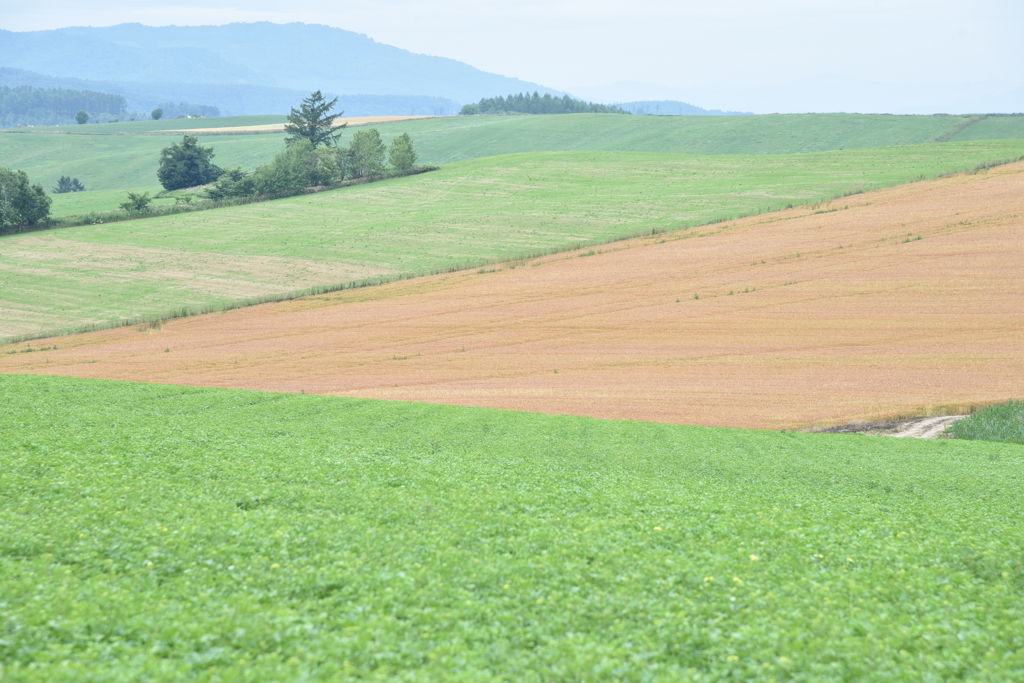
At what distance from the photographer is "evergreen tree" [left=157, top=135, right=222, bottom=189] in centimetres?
13512

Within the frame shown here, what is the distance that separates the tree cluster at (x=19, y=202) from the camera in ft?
270

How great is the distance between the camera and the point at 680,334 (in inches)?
1859

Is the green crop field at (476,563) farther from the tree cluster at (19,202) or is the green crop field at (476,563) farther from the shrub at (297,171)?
the shrub at (297,171)

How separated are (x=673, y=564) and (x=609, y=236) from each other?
206 feet

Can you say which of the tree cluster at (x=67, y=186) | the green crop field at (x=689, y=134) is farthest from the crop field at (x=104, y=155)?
the green crop field at (x=689, y=134)

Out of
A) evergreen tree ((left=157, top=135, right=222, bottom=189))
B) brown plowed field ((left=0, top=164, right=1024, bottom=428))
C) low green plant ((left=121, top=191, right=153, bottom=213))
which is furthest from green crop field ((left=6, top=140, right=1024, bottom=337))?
evergreen tree ((left=157, top=135, right=222, bottom=189))

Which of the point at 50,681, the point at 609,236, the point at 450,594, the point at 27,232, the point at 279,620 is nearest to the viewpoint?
Result: the point at 50,681

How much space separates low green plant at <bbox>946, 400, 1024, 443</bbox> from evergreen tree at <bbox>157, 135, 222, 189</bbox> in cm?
13209

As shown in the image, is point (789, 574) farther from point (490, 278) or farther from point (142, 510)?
point (490, 278)

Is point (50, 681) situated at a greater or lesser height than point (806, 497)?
greater

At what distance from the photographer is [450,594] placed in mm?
12203

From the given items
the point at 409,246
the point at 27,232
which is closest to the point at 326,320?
the point at 409,246

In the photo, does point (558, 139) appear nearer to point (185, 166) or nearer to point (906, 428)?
point (185, 166)

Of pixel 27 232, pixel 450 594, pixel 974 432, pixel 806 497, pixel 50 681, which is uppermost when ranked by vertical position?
pixel 27 232
